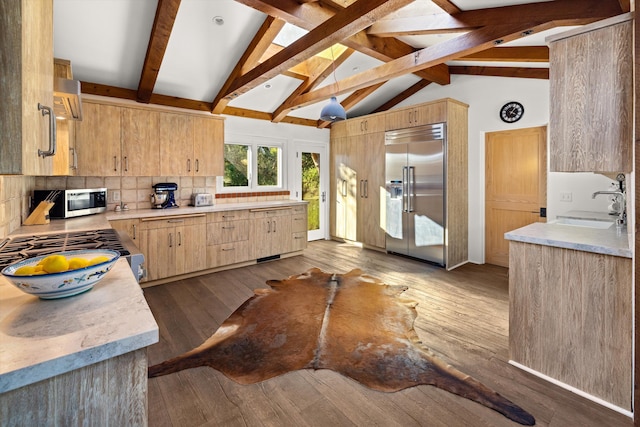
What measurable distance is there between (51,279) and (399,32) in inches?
147

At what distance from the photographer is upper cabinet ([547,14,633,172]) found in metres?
1.77

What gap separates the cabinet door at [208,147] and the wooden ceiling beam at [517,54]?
368cm

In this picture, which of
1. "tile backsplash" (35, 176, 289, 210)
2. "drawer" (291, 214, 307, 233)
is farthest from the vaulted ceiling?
"drawer" (291, 214, 307, 233)

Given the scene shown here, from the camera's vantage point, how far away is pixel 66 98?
2.07m

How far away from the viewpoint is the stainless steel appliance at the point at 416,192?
15.1ft

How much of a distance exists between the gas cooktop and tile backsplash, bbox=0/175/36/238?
Result: 169 mm

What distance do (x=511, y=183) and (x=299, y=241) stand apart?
11.3 feet

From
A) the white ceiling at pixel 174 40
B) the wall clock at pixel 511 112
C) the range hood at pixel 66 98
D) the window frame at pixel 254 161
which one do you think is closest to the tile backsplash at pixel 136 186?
the window frame at pixel 254 161

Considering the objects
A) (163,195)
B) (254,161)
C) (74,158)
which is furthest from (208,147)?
(74,158)

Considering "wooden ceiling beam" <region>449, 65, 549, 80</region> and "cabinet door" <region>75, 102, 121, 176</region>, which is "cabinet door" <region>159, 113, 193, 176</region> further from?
"wooden ceiling beam" <region>449, 65, 549, 80</region>

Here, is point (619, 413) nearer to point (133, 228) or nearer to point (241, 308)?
point (241, 308)

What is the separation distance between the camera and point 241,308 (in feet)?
10.6

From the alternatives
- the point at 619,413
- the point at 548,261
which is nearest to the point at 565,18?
the point at 548,261

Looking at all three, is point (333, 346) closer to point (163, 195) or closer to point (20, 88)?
point (20, 88)
